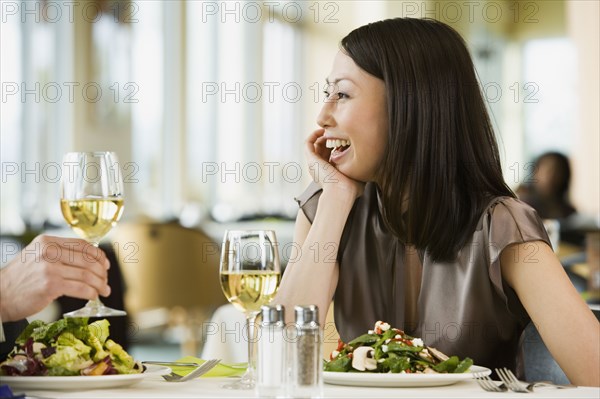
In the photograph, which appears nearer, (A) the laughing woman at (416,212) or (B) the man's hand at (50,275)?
(B) the man's hand at (50,275)

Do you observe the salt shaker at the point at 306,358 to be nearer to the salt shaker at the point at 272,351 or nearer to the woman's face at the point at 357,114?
the salt shaker at the point at 272,351

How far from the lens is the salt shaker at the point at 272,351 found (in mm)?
1152

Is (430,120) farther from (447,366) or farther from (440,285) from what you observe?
(447,366)

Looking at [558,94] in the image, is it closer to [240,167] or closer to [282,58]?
[282,58]

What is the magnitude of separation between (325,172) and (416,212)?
0.30 meters

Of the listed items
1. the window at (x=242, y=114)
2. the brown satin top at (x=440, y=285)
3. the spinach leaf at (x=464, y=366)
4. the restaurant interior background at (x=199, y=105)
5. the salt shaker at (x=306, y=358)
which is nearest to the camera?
the salt shaker at (x=306, y=358)

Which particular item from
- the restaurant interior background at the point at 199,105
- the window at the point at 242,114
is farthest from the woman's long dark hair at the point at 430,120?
the window at the point at 242,114

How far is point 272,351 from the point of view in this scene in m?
1.15

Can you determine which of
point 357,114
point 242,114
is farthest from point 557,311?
point 242,114

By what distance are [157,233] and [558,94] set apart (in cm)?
603

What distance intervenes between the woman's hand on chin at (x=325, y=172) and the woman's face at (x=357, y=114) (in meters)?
0.05

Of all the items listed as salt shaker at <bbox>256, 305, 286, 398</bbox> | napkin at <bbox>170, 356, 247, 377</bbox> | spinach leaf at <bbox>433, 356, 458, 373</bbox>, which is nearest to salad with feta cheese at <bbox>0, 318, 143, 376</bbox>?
napkin at <bbox>170, 356, 247, 377</bbox>

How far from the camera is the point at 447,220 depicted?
199cm

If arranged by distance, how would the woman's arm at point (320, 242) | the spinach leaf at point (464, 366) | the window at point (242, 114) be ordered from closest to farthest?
1. the spinach leaf at point (464, 366)
2. the woman's arm at point (320, 242)
3. the window at point (242, 114)
